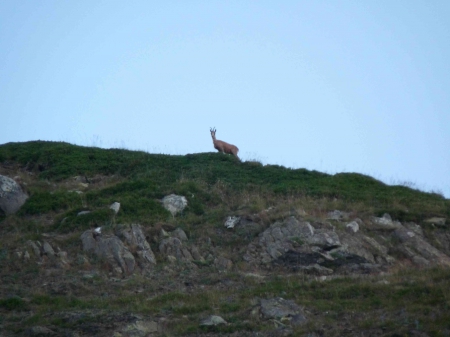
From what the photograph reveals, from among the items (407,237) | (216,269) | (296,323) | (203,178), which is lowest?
(296,323)

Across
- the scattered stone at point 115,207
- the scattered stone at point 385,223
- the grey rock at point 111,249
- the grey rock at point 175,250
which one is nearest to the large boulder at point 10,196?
the scattered stone at point 115,207

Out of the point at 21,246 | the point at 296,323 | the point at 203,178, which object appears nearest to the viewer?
the point at 296,323

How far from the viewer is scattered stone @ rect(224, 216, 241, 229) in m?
20.9

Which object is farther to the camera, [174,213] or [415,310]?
[174,213]

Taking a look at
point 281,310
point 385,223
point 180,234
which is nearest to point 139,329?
point 281,310

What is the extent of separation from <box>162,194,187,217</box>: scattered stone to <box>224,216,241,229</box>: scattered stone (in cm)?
195

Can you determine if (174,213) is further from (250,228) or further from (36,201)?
(36,201)

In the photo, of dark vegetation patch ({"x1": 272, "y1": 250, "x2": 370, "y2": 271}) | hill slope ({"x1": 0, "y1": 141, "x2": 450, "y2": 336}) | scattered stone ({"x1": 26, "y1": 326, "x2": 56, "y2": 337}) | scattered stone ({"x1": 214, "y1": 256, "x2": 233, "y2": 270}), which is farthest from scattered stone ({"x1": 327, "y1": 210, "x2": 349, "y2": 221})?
scattered stone ({"x1": 26, "y1": 326, "x2": 56, "y2": 337})

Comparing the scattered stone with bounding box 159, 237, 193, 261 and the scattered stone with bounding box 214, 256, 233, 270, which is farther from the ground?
the scattered stone with bounding box 159, 237, 193, 261

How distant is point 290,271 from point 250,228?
2.97 metres

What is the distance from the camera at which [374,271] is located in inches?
697

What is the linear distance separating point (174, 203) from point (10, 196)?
5.80 m

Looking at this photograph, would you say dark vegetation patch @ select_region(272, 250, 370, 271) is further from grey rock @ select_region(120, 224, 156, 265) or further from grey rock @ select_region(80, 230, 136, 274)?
grey rock @ select_region(80, 230, 136, 274)

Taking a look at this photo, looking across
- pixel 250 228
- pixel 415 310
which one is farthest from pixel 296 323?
pixel 250 228
